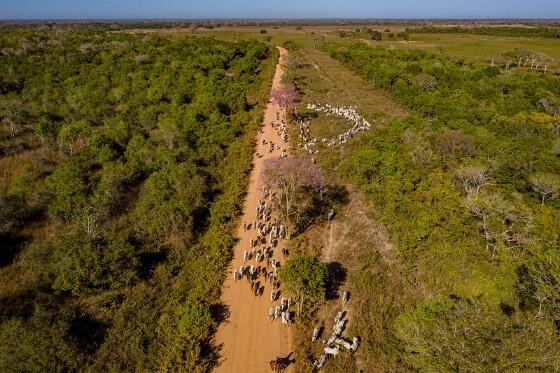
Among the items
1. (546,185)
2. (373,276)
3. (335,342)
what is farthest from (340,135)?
(335,342)

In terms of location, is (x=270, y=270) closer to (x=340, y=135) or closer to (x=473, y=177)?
(x=473, y=177)

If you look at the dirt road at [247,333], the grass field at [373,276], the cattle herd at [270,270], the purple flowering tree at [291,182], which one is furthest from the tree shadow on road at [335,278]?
the purple flowering tree at [291,182]

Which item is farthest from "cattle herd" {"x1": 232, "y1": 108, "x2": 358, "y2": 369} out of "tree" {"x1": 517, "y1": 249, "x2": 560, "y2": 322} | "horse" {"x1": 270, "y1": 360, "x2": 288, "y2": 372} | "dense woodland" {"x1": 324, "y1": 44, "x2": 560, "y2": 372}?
"tree" {"x1": 517, "y1": 249, "x2": 560, "y2": 322}

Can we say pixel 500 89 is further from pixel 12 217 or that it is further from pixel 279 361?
pixel 12 217

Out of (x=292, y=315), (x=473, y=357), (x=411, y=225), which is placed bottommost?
(x=292, y=315)

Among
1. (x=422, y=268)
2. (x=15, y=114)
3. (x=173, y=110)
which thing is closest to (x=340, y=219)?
(x=422, y=268)

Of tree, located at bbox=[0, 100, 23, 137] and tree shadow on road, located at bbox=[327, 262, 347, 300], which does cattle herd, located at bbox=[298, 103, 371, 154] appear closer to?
tree shadow on road, located at bbox=[327, 262, 347, 300]

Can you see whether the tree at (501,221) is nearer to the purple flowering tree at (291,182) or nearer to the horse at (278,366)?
the purple flowering tree at (291,182)
